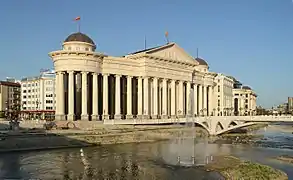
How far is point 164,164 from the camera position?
43594 mm

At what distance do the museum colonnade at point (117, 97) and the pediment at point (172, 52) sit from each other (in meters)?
6.82

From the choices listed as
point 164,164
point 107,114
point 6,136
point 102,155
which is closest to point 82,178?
point 164,164

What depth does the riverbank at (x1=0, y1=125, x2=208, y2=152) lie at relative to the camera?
56375 mm

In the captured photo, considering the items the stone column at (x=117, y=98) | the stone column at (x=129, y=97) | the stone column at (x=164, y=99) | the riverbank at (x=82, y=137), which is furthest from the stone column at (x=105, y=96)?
the stone column at (x=164, y=99)

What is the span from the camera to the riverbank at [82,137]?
5638 cm

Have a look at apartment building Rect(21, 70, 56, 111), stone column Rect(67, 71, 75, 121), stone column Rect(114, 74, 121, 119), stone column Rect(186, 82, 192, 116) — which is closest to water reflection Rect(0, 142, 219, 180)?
stone column Rect(67, 71, 75, 121)

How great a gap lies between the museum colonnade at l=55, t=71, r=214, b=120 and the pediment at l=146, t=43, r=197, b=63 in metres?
6.82

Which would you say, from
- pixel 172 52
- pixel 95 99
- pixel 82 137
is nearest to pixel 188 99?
pixel 172 52

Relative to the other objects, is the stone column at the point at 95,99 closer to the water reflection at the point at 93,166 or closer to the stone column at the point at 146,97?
the stone column at the point at 146,97

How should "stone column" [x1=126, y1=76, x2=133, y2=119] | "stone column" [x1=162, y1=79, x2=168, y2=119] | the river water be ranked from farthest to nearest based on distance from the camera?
"stone column" [x1=162, y1=79, x2=168, y2=119] < "stone column" [x1=126, y1=76, x2=133, y2=119] < the river water

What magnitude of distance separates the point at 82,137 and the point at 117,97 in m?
29.0

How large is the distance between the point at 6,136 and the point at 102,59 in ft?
124

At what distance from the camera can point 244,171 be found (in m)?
37.2

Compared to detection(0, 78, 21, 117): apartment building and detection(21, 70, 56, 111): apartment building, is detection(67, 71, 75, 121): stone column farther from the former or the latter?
detection(0, 78, 21, 117): apartment building
